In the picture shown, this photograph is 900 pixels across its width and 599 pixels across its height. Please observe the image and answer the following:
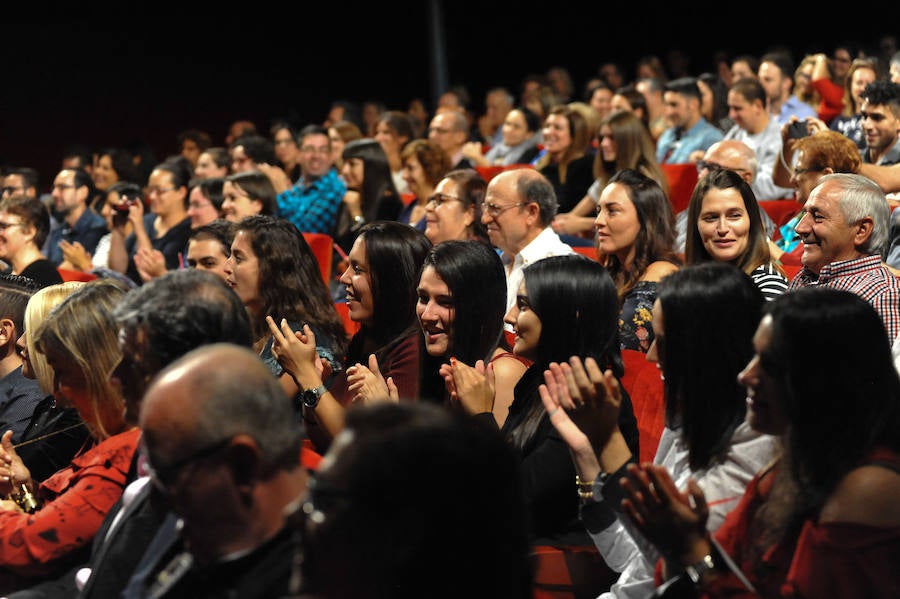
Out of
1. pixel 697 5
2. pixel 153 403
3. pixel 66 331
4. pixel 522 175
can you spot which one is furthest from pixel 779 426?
pixel 697 5

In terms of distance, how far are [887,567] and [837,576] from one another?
64 millimetres

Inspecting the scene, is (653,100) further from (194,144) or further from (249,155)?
(194,144)

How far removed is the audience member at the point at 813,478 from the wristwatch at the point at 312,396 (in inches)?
51.2

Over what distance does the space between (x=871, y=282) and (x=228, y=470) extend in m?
2.22

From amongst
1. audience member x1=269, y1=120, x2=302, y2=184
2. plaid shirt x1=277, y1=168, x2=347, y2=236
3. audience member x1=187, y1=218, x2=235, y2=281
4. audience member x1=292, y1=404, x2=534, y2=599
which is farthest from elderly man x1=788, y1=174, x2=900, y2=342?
audience member x1=269, y1=120, x2=302, y2=184

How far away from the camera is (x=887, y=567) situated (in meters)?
1.51

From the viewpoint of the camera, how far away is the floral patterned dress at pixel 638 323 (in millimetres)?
3564

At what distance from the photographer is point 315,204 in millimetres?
6352

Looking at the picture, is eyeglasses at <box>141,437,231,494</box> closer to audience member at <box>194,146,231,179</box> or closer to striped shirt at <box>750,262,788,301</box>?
striped shirt at <box>750,262,788,301</box>

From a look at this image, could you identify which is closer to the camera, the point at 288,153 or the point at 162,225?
the point at 162,225

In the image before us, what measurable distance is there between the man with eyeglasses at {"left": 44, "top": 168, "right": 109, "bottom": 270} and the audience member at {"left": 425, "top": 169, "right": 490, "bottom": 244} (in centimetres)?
300

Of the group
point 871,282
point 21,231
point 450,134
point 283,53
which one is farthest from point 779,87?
point 283,53

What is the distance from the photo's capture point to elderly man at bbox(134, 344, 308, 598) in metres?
1.43

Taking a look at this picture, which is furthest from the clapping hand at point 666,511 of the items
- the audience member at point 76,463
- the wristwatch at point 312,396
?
the wristwatch at point 312,396
